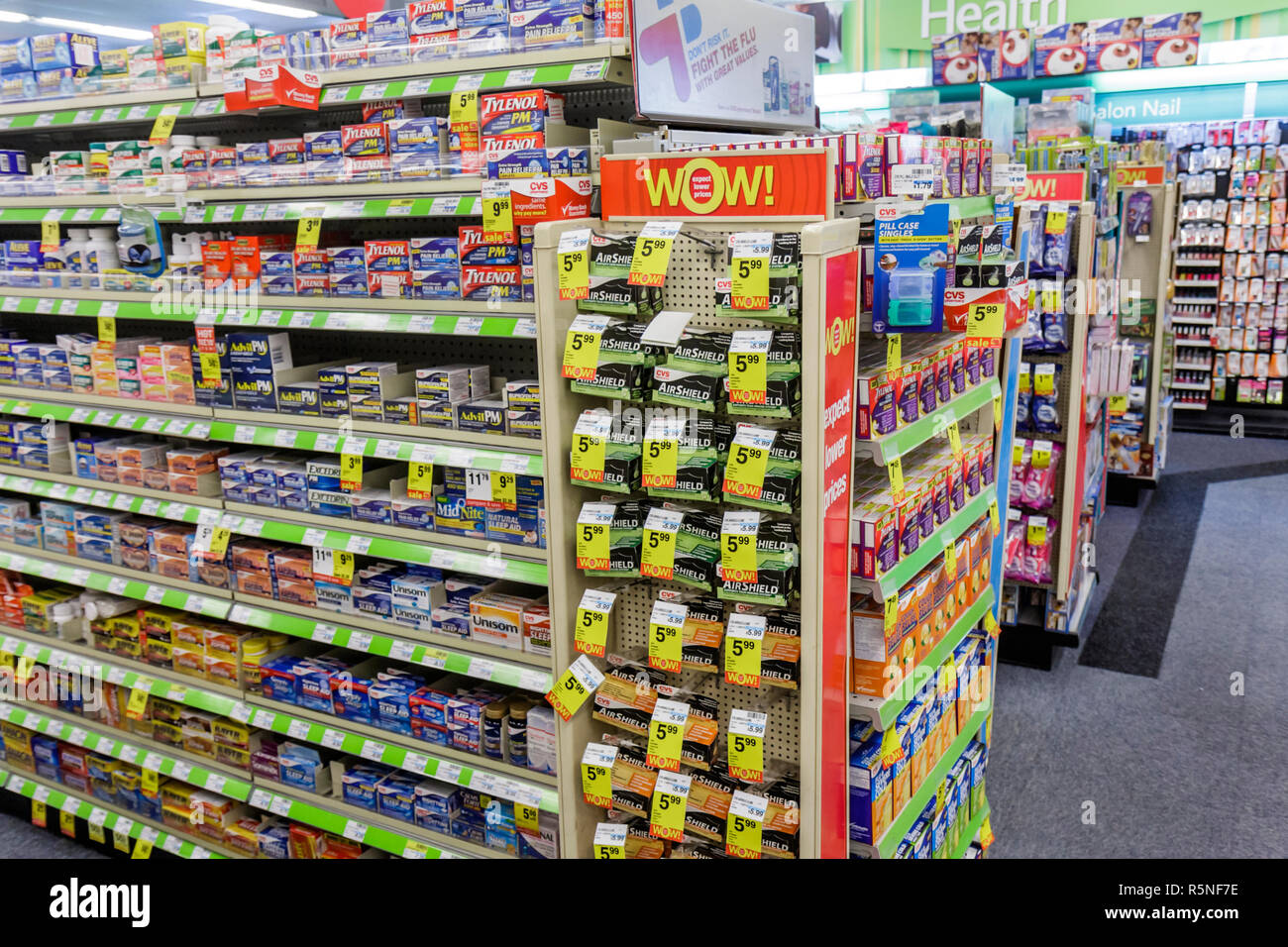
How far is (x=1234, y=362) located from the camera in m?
10.2

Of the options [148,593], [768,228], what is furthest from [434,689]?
[768,228]

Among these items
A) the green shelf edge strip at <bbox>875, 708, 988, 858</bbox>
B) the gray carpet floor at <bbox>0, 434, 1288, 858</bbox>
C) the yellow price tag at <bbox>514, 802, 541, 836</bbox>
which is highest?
the green shelf edge strip at <bbox>875, 708, 988, 858</bbox>

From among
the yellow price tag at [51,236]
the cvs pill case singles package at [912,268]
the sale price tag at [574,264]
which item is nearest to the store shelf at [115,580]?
the yellow price tag at [51,236]

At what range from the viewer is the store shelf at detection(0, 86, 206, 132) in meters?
3.32

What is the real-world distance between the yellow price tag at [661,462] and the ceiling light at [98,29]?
12.6 meters

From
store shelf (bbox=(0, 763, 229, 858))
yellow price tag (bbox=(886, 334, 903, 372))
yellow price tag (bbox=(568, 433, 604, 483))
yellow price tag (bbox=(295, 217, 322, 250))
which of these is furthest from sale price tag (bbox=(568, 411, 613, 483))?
store shelf (bbox=(0, 763, 229, 858))

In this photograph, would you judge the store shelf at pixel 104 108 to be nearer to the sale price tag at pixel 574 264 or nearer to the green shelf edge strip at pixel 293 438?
the green shelf edge strip at pixel 293 438

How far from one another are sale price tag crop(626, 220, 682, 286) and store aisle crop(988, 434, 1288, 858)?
2572 millimetres

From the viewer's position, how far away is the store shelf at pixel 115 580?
3521mm

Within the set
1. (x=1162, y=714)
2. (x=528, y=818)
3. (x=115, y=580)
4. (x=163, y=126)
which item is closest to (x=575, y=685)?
(x=528, y=818)

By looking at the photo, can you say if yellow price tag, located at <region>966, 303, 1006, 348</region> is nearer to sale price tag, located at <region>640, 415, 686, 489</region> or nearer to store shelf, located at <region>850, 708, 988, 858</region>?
sale price tag, located at <region>640, 415, 686, 489</region>

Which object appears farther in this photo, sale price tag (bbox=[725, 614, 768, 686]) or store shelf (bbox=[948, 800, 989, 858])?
store shelf (bbox=[948, 800, 989, 858])
